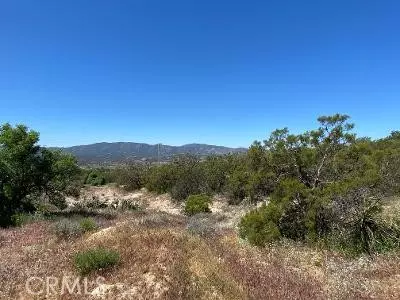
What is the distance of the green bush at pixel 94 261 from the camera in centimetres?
853

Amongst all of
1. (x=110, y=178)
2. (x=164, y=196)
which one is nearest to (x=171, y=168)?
(x=164, y=196)

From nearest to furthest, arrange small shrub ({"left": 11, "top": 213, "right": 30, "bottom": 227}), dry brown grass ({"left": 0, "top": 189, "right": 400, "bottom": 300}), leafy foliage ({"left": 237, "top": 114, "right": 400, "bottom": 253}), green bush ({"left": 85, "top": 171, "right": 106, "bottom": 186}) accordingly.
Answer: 1. dry brown grass ({"left": 0, "top": 189, "right": 400, "bottom": 300})
2. leafy foliage ({"left": 237, "top": 114, "right": 400, "bottom": 253})
3. small shrub ({"left": 11, "top": 213, "right": 30, "bottom": 227})
4. green bush ({"left": 85, "top": 171, "right": 106, "bottom": 186})

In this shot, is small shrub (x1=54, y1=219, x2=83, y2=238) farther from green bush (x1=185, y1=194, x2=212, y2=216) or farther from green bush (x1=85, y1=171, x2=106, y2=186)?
green bush (x1=85, y1=171, x2=106, y2=186)

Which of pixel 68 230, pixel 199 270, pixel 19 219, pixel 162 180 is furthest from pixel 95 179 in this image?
pixel 199 270

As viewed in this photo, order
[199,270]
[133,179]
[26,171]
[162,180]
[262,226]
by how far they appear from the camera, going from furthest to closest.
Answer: [133,179], [162,180], [26,171], [262,226], [199,270]

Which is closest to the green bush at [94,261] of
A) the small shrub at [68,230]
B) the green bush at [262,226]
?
the small shrub at [68,230]

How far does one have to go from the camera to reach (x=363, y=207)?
40.2 feet

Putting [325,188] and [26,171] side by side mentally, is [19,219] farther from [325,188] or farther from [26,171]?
[325,188]

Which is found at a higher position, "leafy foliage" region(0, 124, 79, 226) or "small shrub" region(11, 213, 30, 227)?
"leafy foliage" region(0, 124, 79, 226)

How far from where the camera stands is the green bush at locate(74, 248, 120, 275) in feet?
28.0

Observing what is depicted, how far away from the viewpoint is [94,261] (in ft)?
28.1

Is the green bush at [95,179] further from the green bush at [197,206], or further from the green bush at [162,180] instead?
the green bush at [197,206]

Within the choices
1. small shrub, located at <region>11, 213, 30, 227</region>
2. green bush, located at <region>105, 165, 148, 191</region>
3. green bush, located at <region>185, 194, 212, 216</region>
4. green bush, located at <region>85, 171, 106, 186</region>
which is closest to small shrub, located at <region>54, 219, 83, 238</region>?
small shrub, located at <region>11, 213, 30, 227</region>

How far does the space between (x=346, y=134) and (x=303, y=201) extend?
2.90m
